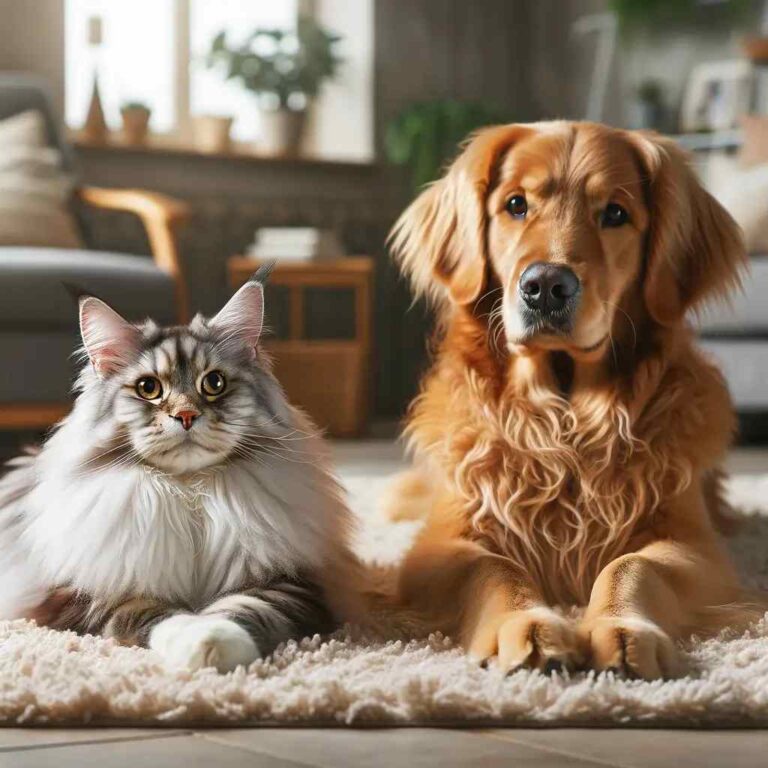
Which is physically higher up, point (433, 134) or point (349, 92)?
point (349, 92)

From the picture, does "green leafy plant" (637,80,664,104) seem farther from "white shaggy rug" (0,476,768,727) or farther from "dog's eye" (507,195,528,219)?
"white shaggy rug" (0,476,768,727)

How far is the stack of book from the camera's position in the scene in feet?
16.2

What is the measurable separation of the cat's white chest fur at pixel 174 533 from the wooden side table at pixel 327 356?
10.5 ft

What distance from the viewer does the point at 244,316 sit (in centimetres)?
157

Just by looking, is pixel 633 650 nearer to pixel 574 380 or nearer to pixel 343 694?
pixel 343 694

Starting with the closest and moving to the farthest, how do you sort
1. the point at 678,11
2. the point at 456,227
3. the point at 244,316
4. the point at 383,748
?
the point at 383,748 → the point at 244,316 → the point at 456,227 → the point at 678,11

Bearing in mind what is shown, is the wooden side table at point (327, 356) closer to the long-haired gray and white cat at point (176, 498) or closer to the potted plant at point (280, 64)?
the potted plant at point (280, 64)

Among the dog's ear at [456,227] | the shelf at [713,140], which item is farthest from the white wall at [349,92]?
the dog's ear at [456,227]

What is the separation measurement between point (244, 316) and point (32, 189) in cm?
244

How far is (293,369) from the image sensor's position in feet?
15.8

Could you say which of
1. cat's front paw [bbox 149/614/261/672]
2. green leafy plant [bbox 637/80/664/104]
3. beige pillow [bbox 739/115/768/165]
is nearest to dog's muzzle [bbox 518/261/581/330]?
cat's front paw [bbox 149/614/261/672]

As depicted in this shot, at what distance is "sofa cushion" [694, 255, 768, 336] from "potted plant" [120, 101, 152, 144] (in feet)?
8.40

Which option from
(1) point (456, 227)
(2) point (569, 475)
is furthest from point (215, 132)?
(2) point (569, 475)

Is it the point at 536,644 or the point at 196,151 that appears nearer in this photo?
the point at 536,644
